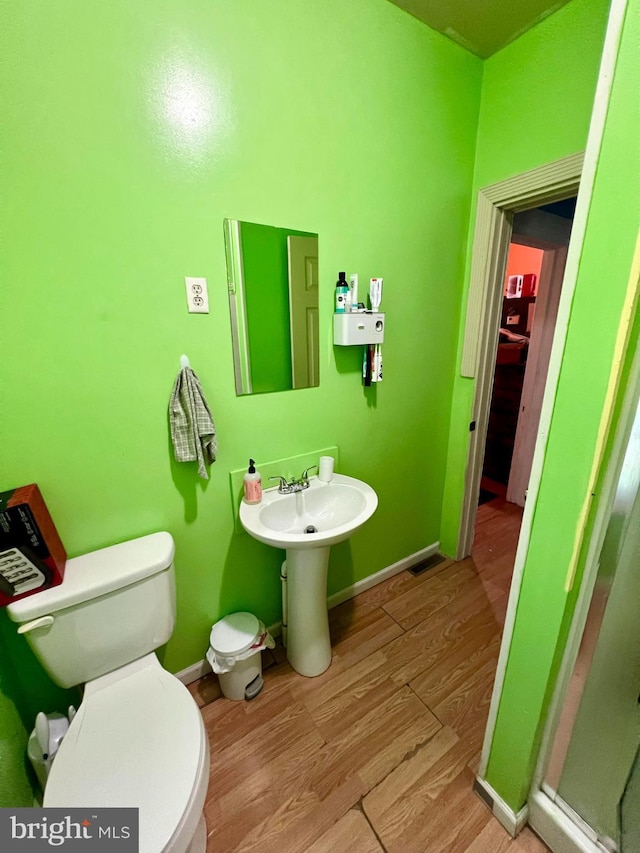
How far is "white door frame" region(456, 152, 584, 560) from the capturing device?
1394 millimetres

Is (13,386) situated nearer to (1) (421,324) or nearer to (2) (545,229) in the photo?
(1) (421,324)

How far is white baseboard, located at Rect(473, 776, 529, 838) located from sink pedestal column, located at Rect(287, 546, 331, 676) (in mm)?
657

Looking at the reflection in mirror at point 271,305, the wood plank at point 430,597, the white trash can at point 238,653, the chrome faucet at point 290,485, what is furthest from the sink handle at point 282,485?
the wood plank at point 430,597

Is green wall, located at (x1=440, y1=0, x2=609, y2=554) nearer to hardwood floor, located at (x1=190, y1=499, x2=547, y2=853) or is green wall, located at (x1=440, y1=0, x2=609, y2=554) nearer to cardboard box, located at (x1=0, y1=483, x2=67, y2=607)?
hardwood floor, located at (x1=190, y1=499, x2=547, y2=853)

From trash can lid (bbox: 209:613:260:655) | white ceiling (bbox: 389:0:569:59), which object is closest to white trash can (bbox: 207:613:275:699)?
trash can lid (bbox: 209:613:260:655)

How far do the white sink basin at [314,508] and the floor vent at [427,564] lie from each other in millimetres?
932

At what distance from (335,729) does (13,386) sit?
5.19 ft

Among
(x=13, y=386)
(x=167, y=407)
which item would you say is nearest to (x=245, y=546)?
(x=167, y=407)

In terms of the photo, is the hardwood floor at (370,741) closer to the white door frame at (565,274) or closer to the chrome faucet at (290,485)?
the white door frame at (565,274)

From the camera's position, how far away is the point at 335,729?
1.26m

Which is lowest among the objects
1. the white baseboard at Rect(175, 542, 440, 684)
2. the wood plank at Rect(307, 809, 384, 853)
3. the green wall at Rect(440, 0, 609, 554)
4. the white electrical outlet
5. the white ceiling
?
the wood plank at Rect(307, 809, 384, 853)

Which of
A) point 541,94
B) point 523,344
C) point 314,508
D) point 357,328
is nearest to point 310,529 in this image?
point 314,508

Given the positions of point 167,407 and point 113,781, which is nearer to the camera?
point 113,781

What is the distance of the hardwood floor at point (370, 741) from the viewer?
1000 mm
